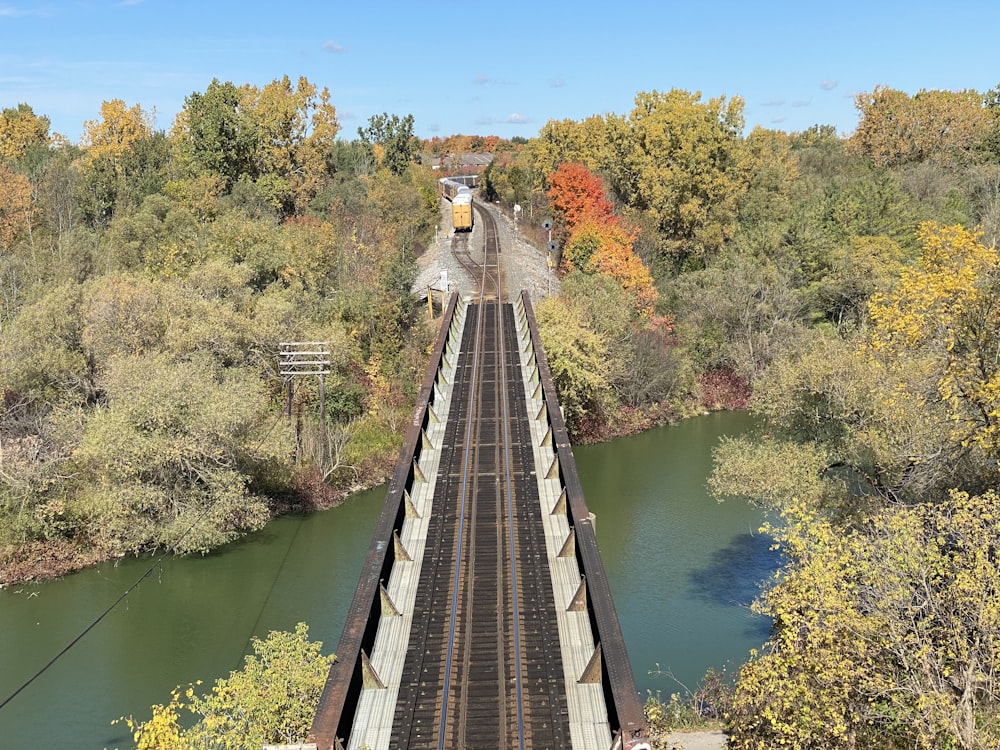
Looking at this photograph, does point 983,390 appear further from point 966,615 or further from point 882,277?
point 882,277

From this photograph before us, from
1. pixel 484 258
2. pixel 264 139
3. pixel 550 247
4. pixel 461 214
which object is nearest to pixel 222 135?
pixel 264 139

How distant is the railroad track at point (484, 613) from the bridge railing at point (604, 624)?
2.94 feet

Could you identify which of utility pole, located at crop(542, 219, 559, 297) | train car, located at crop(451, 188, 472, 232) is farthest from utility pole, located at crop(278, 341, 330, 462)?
train car, located at crop(451, 188, 472, 232)

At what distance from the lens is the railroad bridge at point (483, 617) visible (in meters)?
14.0

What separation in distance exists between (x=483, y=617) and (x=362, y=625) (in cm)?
282

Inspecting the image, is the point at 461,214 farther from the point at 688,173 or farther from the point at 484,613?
the point at 484,613

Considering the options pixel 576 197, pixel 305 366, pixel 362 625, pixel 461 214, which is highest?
pixel 576 197

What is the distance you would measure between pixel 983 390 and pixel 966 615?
5.29 m

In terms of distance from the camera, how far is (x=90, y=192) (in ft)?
198

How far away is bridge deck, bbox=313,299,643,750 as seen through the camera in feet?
45.9

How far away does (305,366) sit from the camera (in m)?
39.8

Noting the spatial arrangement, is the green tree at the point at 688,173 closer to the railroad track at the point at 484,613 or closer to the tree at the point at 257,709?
the railroad track at the point at 484,613

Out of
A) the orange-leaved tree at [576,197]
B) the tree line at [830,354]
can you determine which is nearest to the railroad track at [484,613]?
the tree line at [830,354]

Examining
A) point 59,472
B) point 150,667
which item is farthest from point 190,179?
point 150,667
